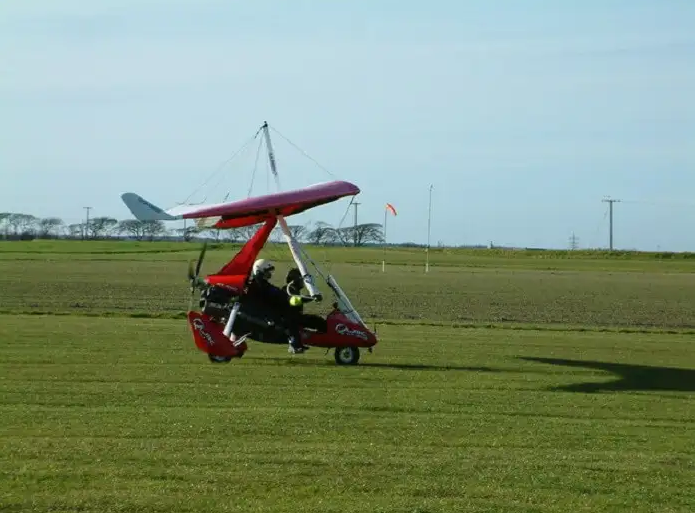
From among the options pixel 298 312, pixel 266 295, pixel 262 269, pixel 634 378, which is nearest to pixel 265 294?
pixel 266 295

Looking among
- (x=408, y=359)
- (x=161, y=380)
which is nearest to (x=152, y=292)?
(x=408, y=359)

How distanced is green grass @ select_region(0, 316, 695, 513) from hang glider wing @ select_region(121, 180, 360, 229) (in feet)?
7.15

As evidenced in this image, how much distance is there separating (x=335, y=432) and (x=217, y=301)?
7.30 metres

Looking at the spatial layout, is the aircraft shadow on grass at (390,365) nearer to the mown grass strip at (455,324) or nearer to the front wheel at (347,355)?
the front wheel at (347,355)

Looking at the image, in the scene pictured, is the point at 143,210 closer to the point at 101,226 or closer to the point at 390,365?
the point at 390,365

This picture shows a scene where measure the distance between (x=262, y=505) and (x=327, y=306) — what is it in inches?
953

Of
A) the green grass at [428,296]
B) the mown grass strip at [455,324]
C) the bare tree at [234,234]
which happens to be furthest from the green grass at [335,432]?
the green grass at [428,296]

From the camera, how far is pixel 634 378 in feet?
52.9

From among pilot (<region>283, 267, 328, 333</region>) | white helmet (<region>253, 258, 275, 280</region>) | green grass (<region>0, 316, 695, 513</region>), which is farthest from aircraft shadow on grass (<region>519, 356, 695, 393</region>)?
white helmet (<region>253, 258, 275, 280</region>)

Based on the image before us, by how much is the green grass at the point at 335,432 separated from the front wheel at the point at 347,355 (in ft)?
0.76

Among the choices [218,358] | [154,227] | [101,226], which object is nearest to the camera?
[218,358]

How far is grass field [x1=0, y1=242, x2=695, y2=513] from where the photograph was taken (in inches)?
331

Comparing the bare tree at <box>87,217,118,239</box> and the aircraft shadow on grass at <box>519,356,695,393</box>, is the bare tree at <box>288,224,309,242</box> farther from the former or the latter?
the bare tree at <box>87,217,118,239</box>

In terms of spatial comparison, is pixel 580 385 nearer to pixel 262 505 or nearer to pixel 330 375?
pixel 330 375
